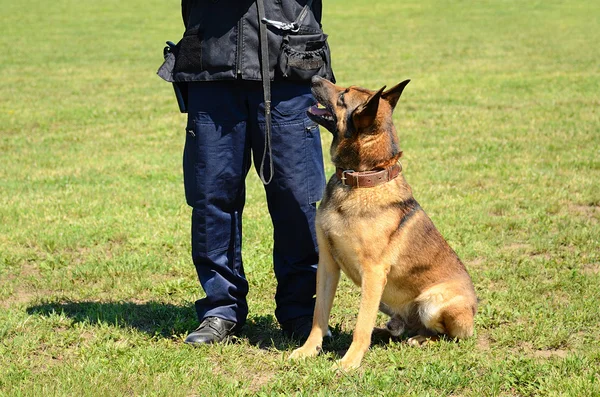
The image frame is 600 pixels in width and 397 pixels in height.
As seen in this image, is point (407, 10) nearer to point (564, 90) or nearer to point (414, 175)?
point (564, 90)

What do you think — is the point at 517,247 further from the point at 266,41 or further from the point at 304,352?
the point at 266,41

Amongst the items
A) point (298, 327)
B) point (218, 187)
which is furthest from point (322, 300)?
point (218, 187)

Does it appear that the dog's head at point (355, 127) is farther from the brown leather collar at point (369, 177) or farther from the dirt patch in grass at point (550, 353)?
the dirt patch in grass at point (550, 353)

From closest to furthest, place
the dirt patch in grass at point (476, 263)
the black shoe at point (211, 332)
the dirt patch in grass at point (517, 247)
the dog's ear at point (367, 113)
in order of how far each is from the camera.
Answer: the dog's ear at point (367, 113)
the black shoe at point (211, 332)
the dirt patch in grass at point (476, 263)
the dirt patch in grass at point (517, 247)

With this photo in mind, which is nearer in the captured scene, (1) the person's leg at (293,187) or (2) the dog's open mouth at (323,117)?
(2) the dog's open mouth at (323,117)

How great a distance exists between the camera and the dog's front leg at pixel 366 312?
4348 millimetres

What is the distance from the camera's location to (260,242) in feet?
22.5

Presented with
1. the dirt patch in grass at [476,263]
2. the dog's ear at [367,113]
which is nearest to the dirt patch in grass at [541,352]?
the dirt patch in grass at [476,263]

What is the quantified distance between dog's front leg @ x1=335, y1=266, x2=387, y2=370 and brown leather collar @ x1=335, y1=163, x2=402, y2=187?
466mm

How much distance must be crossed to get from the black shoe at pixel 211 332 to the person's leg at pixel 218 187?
41 millimetres

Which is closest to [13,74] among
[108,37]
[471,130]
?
[108,37]

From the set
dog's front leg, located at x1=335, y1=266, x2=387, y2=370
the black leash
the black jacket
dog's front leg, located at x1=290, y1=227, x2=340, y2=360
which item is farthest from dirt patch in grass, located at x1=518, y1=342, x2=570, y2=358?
the black jacket

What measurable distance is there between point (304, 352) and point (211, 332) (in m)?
0.60

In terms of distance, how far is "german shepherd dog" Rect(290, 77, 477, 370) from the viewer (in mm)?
4328
